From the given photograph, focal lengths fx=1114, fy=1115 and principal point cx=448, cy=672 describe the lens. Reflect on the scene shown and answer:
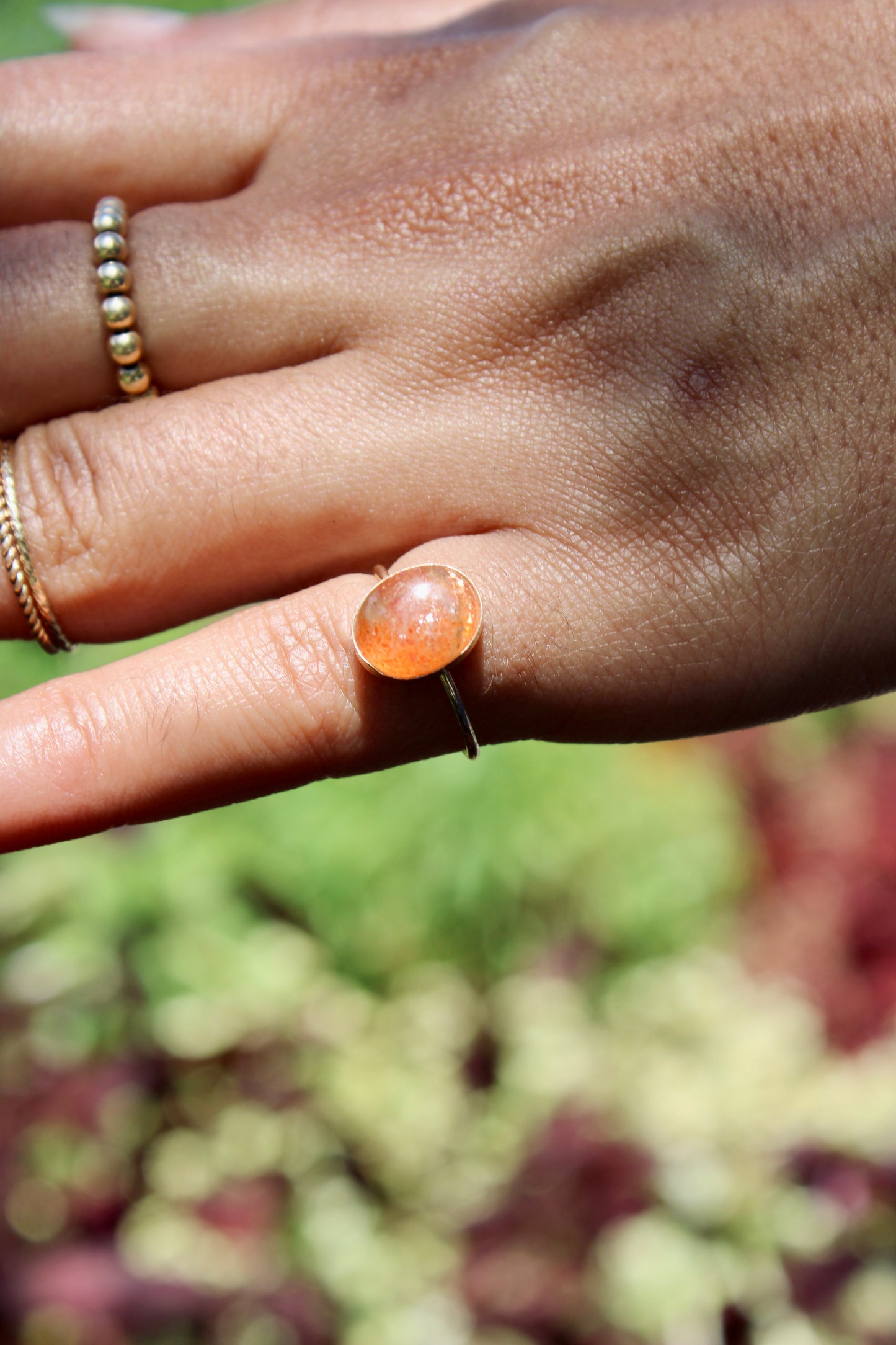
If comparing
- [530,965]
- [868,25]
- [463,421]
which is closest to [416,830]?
[530,965]

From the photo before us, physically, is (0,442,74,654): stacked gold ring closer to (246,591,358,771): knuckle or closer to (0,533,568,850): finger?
(0,533,568,850): finger

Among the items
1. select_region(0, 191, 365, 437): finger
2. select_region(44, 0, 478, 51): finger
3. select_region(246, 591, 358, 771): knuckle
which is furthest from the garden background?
select_region(44, 0, 478, 51): finger

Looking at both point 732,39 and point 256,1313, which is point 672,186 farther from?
point 256,1313

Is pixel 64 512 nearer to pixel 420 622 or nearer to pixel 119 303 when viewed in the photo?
pixel 119 303

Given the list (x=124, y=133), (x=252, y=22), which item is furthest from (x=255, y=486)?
(x=252, y=22)

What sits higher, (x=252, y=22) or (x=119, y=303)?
(x=252, y=22)
